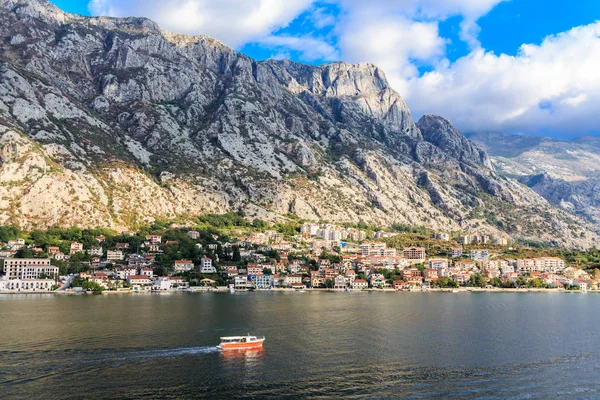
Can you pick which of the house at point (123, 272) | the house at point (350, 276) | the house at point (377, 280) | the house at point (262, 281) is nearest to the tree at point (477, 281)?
the house at point (377, 280)

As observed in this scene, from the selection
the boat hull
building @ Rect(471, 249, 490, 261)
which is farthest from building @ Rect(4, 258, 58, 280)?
building @ Rect(471, 249, 490, 261)

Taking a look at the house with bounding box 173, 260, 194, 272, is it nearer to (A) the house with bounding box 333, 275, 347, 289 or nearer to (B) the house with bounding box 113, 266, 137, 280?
(B) the house with bounding box 113, 266, 137, 280

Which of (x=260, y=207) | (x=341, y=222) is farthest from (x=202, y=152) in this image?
(x=341, y=222)

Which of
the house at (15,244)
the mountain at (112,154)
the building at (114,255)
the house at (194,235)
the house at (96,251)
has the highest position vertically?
the mountain at (112,154)

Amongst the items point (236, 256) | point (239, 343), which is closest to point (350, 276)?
point (236, 256)

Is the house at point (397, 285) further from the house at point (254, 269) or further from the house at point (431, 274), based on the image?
the house at point (254, 269)

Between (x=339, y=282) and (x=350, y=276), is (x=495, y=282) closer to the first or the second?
(x=350, y=276)
